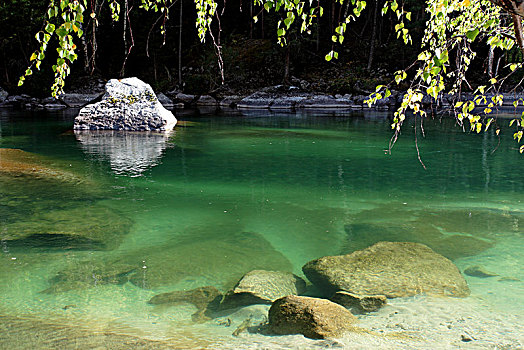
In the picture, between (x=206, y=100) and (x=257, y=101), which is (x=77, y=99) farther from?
(x=257, y=101)

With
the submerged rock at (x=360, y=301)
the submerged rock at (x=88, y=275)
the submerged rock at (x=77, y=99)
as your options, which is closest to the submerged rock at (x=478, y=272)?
the submerged rock at (x=360, y=301)

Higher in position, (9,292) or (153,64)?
(153,64)

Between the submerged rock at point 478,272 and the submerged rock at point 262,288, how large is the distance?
183 centimetres

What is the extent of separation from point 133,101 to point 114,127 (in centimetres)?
124

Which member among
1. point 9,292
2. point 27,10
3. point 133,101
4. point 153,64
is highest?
point 27,10

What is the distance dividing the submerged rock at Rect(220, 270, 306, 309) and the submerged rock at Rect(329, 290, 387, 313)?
0.46m

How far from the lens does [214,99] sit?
119ft

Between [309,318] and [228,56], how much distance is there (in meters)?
38.4

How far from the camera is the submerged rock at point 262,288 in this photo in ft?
14.6

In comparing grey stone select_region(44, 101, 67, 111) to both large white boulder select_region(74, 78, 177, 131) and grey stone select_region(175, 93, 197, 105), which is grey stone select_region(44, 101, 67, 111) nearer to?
grey stone select_region(175, 93, 197, 105)

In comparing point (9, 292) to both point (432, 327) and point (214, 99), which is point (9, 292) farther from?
point (214, 99)

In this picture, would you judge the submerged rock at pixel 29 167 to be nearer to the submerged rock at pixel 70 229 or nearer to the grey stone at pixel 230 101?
the submerged rock at pixel 70 229

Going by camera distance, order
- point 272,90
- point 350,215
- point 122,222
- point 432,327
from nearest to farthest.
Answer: point 432,327 → point 122,222 → point 350,215 → point 272,90

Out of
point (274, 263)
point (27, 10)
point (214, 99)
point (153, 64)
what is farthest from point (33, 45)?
point (274, 263)
